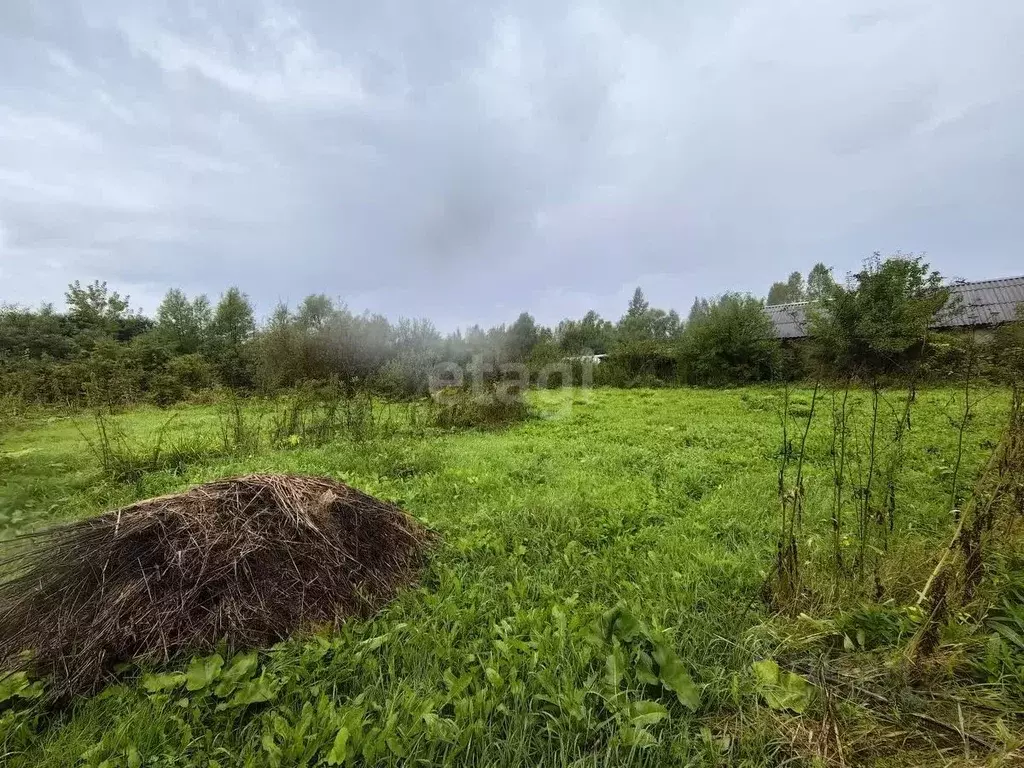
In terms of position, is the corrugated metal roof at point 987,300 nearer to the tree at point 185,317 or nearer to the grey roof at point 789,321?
the grey roof at point 789,321

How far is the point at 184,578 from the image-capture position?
225 centimetres

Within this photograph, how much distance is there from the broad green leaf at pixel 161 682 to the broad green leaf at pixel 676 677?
203 centimetres

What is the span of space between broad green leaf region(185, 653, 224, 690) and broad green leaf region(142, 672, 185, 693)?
3 centimetres

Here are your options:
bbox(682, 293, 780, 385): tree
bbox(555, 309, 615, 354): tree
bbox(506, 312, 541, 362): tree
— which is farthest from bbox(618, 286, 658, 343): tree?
bbox(682, 293, 780, 385): tree

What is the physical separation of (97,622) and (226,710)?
83 centimetres

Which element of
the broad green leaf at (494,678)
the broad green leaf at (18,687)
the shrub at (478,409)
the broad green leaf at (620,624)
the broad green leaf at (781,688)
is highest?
the shrub at (478,409)

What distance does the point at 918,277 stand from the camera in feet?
50.1

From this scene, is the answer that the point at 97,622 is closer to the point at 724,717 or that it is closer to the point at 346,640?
the point at 346,640

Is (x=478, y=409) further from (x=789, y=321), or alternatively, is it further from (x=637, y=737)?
(x=789, y=321)

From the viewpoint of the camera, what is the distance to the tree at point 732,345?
18.2 metres

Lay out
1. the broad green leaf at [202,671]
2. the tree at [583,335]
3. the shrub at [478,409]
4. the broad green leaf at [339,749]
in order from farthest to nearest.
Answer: the tree at [583,335] → the shrub at [478,409] → the broad green leaf at [202,671] → the broad green leaf at [339,749]

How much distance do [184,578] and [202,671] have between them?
54cm

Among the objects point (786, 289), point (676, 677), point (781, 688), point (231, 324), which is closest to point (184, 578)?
point (676, 677)

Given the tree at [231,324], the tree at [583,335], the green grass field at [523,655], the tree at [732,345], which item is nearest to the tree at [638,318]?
the tree at [583,335]
